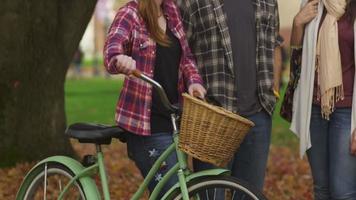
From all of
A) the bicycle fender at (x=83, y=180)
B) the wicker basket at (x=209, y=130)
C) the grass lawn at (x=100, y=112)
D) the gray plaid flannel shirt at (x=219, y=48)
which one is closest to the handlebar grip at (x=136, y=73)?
the wicker basket at (x=209, y=130)

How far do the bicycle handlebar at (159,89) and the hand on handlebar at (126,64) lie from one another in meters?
0.02

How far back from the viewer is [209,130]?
3615mm

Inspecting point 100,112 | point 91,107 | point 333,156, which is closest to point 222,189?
point 333,156

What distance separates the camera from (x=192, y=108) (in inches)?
143

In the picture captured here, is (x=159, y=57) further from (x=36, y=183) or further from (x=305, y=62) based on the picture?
(x=36, y=183)

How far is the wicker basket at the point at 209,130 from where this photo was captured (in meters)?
3.58

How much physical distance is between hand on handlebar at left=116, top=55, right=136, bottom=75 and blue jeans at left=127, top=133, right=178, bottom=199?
0.51m

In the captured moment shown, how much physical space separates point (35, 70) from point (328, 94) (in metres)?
3.75

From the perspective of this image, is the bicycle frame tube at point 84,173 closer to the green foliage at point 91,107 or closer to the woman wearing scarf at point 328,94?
the woman wearing scarf at point 328,94

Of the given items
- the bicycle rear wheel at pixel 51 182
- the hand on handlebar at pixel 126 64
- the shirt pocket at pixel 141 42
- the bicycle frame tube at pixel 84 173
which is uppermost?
the shirt pocket at pixel 141 42

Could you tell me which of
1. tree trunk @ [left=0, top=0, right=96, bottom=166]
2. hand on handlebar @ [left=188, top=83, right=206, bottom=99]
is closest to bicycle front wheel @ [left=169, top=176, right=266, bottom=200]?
hand on handlebar @ [left=188, top=83, right=206, bottom=99]

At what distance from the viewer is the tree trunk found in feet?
23.7

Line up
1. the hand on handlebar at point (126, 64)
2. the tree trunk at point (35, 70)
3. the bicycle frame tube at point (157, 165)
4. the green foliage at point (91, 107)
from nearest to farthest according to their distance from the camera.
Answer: the hand on handlebar at point (126, 64), the bicycle frame tube at point (157, 165), the tree trunk at point (35, 70), the green foliage at point (91, 107)

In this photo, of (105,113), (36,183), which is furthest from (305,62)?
(105,113)
